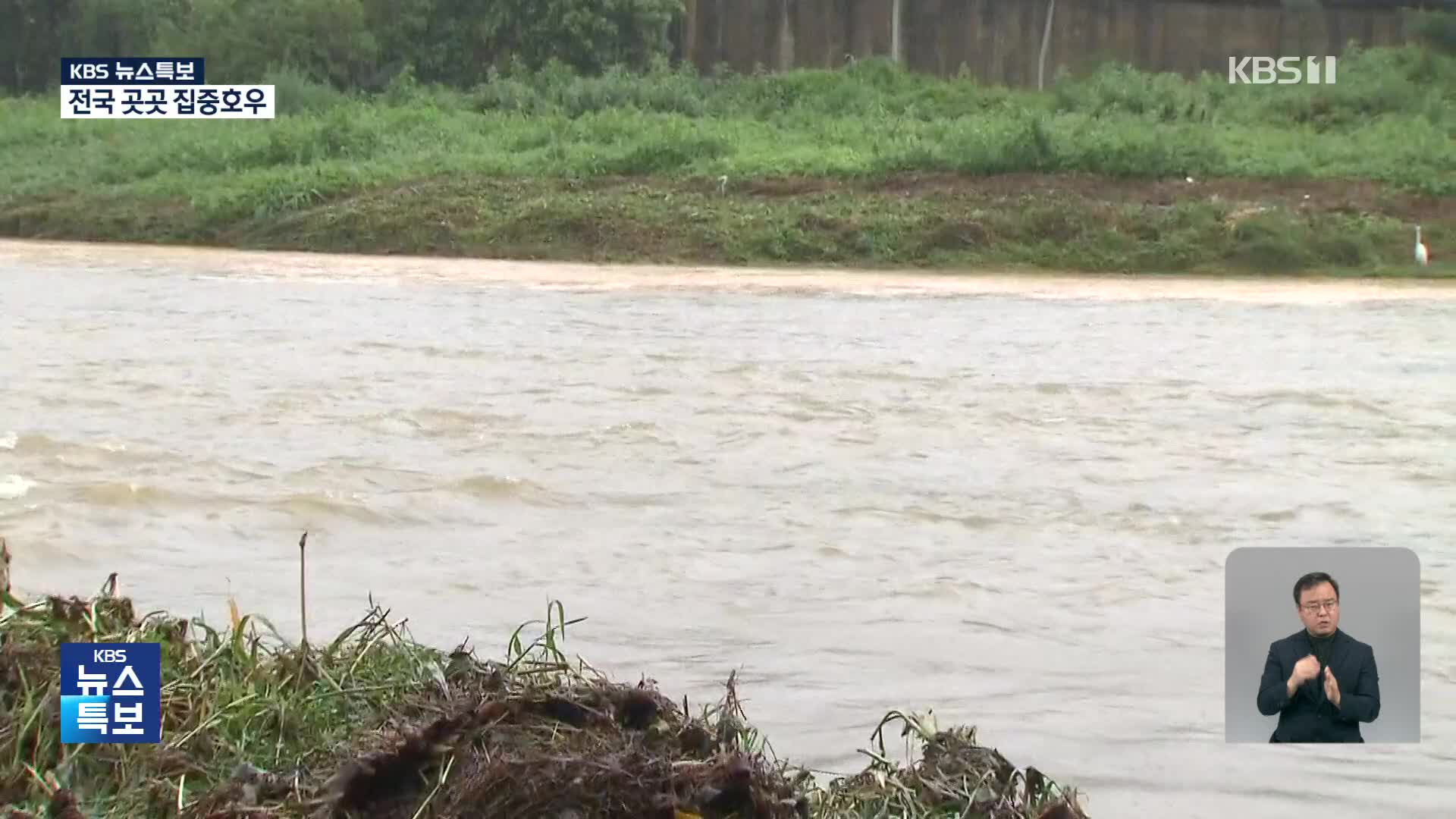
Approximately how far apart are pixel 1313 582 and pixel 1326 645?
9 cm

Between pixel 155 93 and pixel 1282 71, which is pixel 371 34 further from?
pixel 1282 71

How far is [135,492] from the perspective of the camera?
6.79m

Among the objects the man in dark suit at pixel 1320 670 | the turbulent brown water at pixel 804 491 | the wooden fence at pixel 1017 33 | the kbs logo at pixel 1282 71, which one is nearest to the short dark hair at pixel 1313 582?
the man in dark suit at pixel 1320 670

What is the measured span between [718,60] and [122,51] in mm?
8394

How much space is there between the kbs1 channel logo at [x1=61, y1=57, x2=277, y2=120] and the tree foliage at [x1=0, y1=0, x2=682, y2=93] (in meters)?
0.74

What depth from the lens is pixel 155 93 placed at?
18.3 m

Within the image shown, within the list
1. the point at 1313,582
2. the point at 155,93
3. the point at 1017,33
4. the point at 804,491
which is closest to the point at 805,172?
the point at 1017,33

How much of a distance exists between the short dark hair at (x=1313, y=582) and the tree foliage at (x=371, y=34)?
22810 millimetres

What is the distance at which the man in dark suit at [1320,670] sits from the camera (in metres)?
2.48

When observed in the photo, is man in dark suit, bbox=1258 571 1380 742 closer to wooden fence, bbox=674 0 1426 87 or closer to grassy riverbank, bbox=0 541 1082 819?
grassy riverbank, bbox=0 541 1082 819

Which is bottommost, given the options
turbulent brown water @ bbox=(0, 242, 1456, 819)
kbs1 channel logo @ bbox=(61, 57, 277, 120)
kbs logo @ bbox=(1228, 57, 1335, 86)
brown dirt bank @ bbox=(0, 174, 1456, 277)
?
turbulent brown water @ bbox=(0, 242, 1456, 819)

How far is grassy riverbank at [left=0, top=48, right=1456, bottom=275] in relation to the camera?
18.2 metres

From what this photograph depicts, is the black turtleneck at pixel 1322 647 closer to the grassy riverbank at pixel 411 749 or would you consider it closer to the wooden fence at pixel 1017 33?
the grassy riverbank at pixel 411 749

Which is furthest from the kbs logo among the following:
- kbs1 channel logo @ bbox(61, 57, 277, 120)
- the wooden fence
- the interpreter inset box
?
the interpreter inset box
